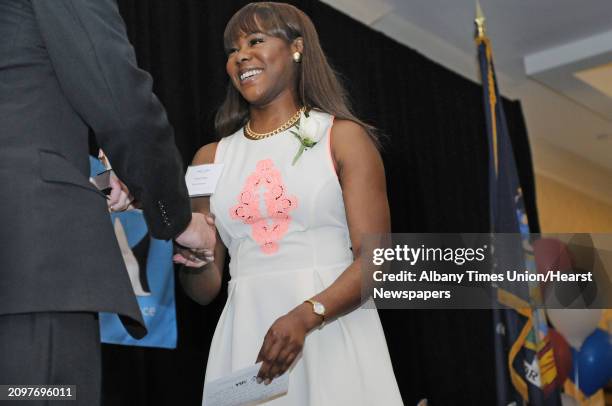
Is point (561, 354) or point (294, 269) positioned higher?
point (294, 269)

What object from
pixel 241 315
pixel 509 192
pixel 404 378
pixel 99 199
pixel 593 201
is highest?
pixel 593 201

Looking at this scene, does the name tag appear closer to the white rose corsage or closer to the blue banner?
the white rose corsage

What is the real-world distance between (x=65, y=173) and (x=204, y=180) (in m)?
0.66

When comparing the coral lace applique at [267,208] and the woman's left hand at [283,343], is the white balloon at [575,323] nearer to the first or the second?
the coral lace applique at [267,208]

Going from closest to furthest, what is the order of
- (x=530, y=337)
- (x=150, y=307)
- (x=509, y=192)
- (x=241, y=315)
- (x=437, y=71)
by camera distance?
(x=241, y=315) < (x=150, y=307) < (x=530, y=337) < (x=509, y=192) < (x=437, y=71)

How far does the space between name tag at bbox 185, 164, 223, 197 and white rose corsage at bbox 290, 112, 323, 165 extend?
0.69ft

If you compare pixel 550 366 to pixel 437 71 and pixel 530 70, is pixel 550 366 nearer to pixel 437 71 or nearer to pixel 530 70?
pixel 437 71

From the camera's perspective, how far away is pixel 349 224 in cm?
186

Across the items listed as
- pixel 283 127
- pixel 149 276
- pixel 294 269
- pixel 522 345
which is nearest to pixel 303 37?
pixel 283 127

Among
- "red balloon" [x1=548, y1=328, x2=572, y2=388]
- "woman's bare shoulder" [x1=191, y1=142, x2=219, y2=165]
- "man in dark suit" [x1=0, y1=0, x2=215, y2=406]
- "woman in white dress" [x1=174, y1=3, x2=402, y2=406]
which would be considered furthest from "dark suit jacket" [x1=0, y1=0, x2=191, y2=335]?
"red balloon" [x1=548, y1=328, x2=572, y2=388]

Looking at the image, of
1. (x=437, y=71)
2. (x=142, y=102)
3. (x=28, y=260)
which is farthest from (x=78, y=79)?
(x=437, y=71)

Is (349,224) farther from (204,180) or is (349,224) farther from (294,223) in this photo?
(204,180)

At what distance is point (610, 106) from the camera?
23.7ft

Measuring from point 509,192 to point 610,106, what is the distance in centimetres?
332
